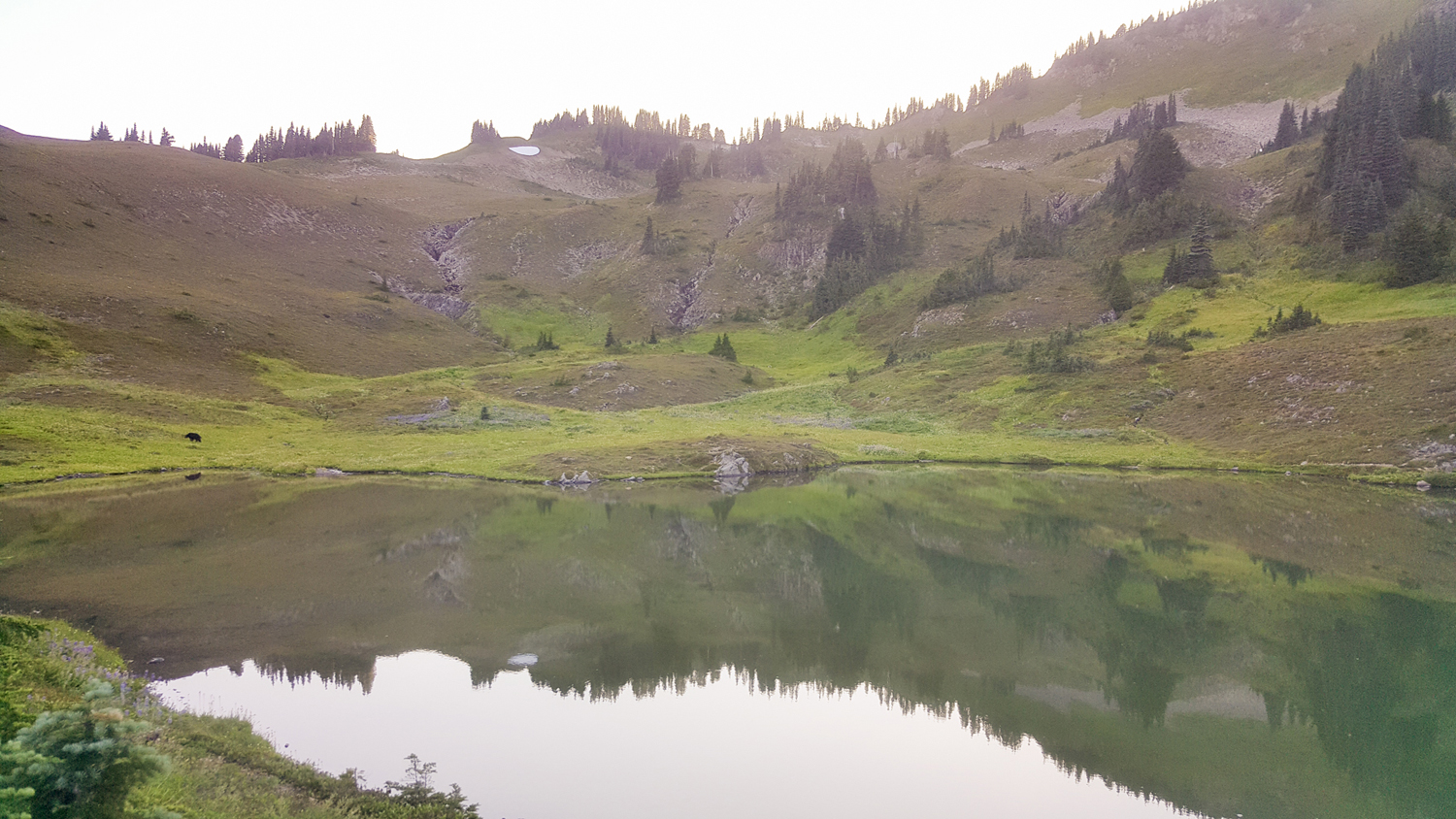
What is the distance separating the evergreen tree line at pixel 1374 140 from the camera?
69375 mm

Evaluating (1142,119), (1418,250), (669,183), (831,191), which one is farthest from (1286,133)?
(669,183)

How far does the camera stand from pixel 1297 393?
46.3 meters

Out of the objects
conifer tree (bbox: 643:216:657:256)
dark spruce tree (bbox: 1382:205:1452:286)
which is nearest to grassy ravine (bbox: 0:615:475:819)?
dark spruce tree (bbox: 1382:205:1452:286)

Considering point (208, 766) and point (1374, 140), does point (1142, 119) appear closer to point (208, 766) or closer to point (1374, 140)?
point (1374, 140)

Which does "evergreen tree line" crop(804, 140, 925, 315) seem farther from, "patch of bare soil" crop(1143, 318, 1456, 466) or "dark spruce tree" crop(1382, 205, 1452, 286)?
"patch of bare soil" crop(1143, 318, 1456, 466)

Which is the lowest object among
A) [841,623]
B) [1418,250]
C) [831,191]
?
[841,623]

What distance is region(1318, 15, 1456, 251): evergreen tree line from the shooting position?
69.4m

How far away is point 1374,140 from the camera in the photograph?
73938 mm

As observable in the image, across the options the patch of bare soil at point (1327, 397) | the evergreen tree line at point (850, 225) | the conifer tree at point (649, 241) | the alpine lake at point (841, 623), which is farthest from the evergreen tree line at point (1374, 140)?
the conifer tree at point (649, 241)

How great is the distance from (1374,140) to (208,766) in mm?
99823

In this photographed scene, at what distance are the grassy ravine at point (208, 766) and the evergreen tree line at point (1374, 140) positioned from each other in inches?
3421

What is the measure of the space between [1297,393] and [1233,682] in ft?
132

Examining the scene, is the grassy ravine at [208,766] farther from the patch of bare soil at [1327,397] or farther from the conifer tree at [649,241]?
the conifer tree at [649,241]

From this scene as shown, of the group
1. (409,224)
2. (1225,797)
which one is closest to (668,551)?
(1225,797)
